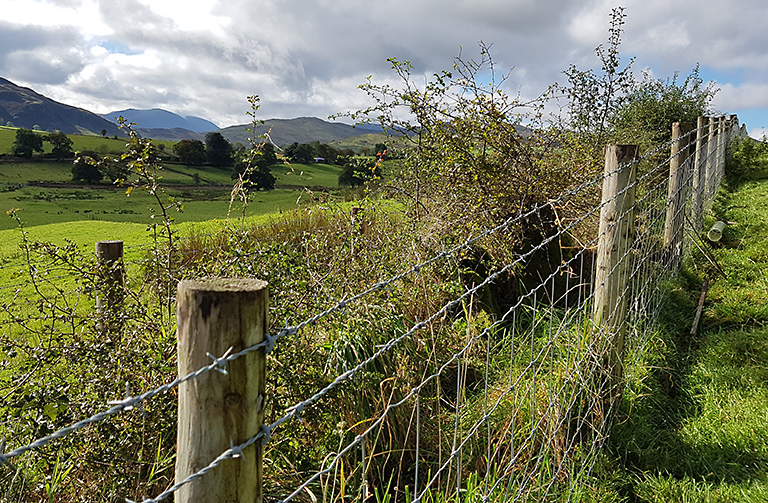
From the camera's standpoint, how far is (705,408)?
137 inches

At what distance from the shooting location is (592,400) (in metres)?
3.12

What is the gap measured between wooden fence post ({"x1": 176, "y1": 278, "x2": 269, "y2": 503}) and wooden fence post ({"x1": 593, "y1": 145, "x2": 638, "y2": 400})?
2.67 meters

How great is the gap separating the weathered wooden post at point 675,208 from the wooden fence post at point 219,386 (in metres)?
5.63

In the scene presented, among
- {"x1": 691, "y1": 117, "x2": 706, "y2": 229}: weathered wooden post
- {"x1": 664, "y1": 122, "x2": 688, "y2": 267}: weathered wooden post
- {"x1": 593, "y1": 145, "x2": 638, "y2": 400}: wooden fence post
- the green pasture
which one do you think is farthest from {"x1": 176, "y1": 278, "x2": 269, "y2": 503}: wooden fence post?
the green pasture

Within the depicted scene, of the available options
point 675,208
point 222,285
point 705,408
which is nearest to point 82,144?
point 675,208

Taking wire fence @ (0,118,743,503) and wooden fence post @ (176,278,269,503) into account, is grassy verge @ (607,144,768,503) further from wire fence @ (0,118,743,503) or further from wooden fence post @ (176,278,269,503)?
wooden fence post @ (176,278,269,503)

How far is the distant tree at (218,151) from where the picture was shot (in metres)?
51.4

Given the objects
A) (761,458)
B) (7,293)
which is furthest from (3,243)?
(761,458)

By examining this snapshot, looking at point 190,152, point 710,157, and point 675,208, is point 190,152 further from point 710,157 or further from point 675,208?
point 675,208

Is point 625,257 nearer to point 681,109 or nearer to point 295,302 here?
point 295,302

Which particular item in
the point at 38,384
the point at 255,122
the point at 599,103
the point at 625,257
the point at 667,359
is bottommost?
the point at 667,359

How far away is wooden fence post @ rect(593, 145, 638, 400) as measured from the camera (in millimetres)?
3135

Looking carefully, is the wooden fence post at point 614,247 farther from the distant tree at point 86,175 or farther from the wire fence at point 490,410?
the distant tree at point 86,175

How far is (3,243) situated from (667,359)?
15970mm
